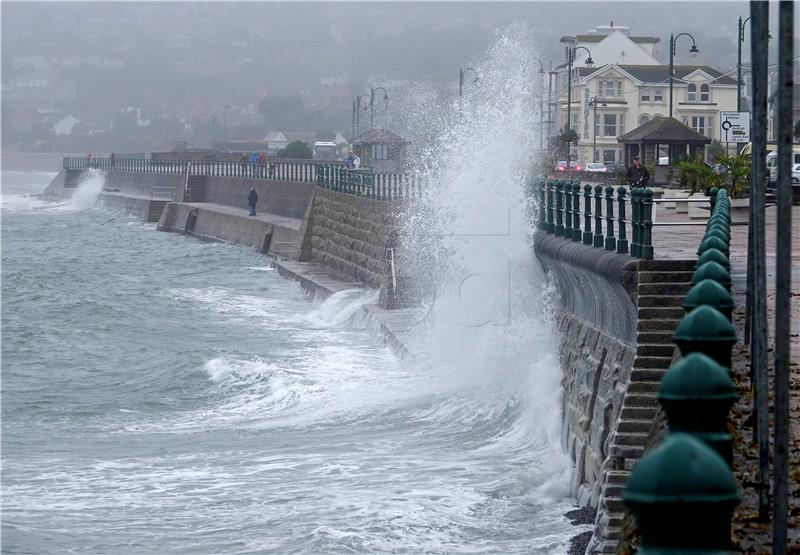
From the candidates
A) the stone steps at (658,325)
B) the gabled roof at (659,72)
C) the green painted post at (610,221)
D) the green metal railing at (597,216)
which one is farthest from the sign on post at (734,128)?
the gabled roof at (659,72)

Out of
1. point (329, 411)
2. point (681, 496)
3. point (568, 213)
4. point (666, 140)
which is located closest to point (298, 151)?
point (666, 140)

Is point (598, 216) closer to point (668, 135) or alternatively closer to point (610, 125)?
point (668, 135)

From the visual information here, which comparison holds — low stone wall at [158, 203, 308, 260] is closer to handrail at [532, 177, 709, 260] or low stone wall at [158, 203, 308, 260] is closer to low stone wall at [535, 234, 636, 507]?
handrail at [532, 177, 709, 260]

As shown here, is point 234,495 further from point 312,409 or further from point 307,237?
point 307,237

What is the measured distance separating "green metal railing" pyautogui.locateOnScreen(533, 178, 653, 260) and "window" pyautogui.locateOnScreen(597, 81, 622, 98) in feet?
185

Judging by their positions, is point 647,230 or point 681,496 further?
point 647,230

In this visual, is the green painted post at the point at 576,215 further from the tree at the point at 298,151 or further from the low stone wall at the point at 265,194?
the tree at the point at 298,151

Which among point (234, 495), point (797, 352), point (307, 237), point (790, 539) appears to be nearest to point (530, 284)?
point (234, 495)

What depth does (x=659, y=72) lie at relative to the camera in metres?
76.4

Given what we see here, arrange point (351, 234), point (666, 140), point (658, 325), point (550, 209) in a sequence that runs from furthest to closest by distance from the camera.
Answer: point (666, 140), point (351, 234), point (550, 209), point (658, 325)

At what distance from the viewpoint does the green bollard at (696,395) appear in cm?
342

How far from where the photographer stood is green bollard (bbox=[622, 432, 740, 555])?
281cm

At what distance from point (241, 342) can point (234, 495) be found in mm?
13014

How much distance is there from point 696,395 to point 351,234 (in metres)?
30.3
